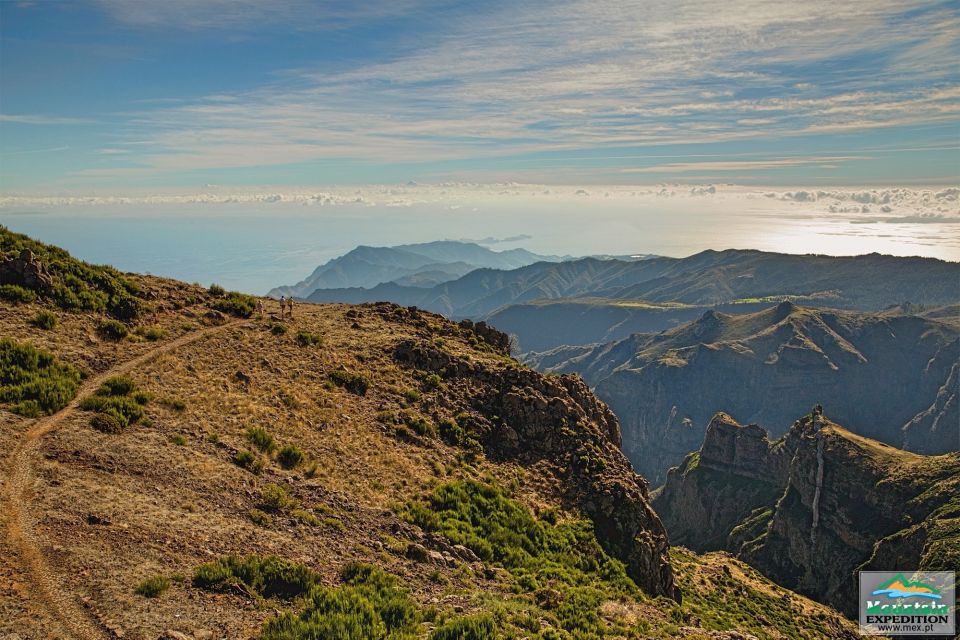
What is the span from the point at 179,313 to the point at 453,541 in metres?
30.1

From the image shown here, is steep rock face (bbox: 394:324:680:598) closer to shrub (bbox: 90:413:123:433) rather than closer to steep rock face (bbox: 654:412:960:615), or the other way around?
shrub (bbox: 90:413:123:433)

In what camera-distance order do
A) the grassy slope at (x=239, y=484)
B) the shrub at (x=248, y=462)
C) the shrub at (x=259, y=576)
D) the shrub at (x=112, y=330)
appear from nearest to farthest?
the grassy slope at (x=239, y=484) → the shrub at (x=259, y=576) → the shrub at (x=248, y=462) → the shrub at (x=112, y=330)

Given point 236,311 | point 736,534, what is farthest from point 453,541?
point 736,534

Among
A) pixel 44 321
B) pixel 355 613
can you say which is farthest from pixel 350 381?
pixel 355 613


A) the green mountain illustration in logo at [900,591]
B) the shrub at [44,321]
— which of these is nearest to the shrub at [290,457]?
the shrub at [44,321]

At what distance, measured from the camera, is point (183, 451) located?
26078 mm

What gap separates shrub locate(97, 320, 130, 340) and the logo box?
65.8 metres

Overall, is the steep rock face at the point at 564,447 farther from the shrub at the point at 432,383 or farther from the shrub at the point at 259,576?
the shrub at the point at 259,576

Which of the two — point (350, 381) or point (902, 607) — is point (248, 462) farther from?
point (902, 607)

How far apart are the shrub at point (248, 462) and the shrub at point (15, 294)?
67.6 feet

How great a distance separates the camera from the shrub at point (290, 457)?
2894 cm

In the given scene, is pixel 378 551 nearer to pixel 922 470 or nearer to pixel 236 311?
pixel 236 311

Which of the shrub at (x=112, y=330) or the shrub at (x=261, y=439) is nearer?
the shrub at (x=261, y=439)

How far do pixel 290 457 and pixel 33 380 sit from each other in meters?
13.7
